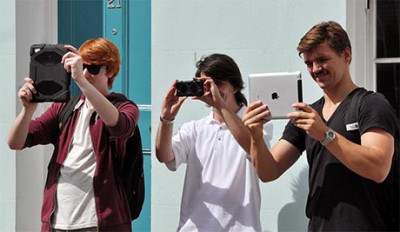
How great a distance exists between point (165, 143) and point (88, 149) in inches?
15.7

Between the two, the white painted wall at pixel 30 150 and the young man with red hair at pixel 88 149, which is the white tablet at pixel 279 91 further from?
the white painted wall at pixel 30 150

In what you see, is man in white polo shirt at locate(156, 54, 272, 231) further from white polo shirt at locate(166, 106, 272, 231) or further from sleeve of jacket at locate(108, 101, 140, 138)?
sleeve of jacket at locate(108, 101, 140, 138)

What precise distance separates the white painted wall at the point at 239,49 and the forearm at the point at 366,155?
146 cm

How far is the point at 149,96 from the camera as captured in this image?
204 inches

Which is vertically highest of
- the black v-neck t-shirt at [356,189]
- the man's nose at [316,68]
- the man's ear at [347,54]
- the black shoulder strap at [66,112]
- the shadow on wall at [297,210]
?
the man's ear at [347,54]

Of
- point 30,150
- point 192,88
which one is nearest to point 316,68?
point 192,88

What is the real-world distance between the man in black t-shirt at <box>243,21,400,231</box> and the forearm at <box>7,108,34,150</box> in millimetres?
1160

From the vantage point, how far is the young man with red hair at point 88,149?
3691 mm

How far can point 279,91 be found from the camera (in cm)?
340

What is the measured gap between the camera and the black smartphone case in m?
3.78

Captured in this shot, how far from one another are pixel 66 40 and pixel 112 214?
2.07 metres

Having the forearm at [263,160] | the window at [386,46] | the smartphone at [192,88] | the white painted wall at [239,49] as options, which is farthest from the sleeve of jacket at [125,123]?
the window at [386,46]

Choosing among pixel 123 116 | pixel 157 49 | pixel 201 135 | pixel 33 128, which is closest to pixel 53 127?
pixel 33 128
